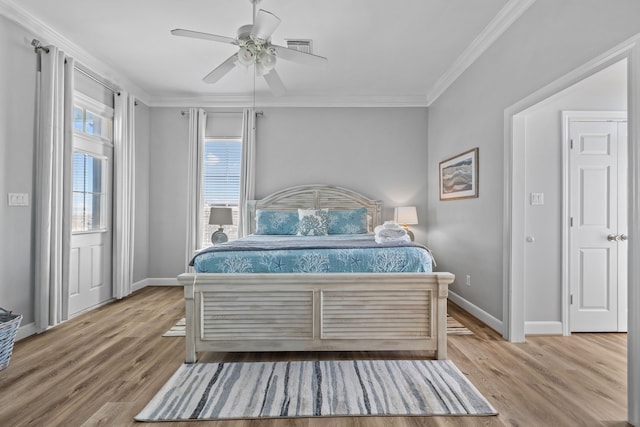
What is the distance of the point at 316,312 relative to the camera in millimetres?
2545

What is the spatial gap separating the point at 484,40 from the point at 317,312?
9.73 feet

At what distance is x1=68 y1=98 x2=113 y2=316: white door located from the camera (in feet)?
12.3

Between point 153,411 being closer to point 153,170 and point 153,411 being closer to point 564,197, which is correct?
point 564,197

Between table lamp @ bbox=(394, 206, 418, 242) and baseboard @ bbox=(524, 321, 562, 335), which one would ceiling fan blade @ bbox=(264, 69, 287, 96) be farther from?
baseboard @ bbox=(524, 321, 562, 335)

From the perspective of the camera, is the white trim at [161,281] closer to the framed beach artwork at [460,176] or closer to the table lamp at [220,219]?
the table lamp at [220,219]

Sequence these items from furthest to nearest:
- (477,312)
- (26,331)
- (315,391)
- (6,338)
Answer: (477,312)
(26,331)
(6,338)
(315,391)

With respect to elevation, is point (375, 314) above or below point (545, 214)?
below

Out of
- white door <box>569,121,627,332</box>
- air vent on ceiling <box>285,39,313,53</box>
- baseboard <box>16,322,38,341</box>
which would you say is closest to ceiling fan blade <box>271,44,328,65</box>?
air vent on ceiling <box>285,39,313,53</box>

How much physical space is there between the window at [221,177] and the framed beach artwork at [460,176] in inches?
114

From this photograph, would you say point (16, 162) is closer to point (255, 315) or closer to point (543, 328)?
point (255, 315)

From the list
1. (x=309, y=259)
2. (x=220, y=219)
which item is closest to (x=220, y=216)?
(x=220, y=219)

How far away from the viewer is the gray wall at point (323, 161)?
5.14m

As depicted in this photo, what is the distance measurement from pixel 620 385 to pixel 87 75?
17.9 ft

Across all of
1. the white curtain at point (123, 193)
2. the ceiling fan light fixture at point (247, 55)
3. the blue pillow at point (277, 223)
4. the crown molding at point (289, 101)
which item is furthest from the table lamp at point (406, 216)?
the white curtain at point (123, 193)
